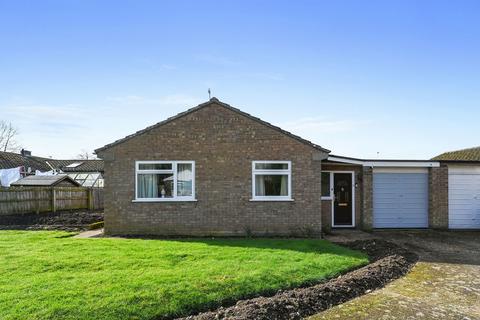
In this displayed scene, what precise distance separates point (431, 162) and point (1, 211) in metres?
20.2

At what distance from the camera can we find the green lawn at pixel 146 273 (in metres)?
6.29

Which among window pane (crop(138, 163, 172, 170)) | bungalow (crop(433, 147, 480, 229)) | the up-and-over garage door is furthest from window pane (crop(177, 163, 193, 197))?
bungalow (crop(433, 147, 480, 229))

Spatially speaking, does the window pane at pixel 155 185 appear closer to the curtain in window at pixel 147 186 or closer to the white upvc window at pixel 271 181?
the curtain in window at pixel 147 186

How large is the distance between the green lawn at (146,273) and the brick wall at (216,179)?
1614 millimetres

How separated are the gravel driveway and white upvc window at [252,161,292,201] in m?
4.41

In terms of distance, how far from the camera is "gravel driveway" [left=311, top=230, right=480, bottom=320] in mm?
6520

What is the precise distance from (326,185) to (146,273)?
10163mm

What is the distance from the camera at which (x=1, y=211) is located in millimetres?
20594

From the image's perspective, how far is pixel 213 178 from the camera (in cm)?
1395

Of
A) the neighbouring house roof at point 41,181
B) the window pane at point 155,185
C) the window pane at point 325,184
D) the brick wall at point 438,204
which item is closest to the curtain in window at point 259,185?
the window pane at point 155,185

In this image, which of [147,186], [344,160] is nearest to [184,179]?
[147,186]

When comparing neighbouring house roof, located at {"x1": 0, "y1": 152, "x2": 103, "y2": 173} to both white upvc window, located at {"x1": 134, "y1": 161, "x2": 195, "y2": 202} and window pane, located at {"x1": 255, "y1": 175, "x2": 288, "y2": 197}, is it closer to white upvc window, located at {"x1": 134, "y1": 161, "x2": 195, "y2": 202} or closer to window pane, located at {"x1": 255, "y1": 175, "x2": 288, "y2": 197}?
white upvc window, located at {"x1": 134, "y1": 161, "x2": 195, "y2": 202}

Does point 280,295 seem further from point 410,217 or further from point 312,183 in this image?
point 410,217

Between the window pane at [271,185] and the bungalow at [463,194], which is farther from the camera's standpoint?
the bungalow at [463,194]
